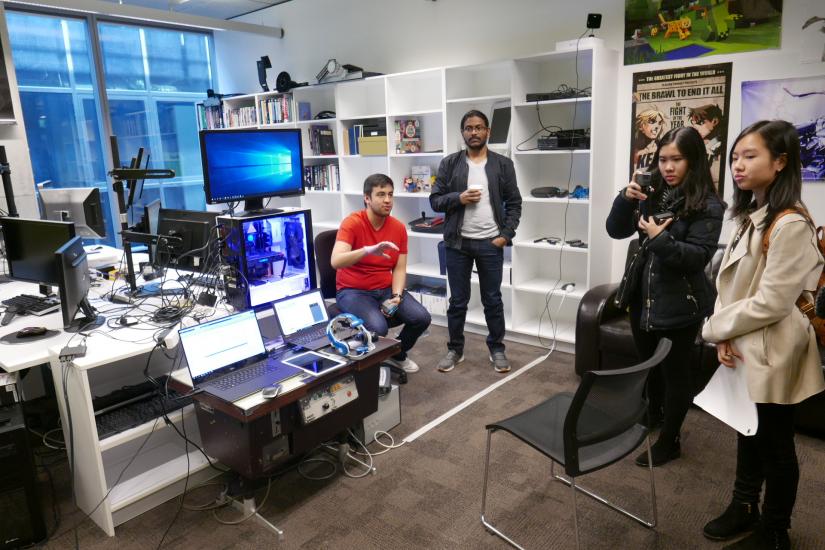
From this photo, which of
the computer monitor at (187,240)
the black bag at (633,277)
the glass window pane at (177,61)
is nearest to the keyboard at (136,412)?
the computer monitor at (187,240)

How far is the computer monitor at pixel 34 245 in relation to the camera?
9.05 ft

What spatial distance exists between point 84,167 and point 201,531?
4.97m

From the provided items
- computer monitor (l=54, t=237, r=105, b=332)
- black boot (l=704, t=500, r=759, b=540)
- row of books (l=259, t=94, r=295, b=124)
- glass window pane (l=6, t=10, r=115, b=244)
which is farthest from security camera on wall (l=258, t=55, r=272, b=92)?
black boot (l=704, t=500, r=759, b=540)

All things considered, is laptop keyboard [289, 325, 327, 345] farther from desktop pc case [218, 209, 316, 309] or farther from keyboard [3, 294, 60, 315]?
keyboard [3, 294, 60, 315]

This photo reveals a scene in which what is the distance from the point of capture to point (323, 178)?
213 inches

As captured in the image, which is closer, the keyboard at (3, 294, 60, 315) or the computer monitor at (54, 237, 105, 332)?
the computer monitor at (54, 237, 105, 332)

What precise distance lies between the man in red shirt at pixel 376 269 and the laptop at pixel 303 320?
0.48 meters

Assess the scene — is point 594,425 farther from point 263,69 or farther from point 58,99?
point 58,99

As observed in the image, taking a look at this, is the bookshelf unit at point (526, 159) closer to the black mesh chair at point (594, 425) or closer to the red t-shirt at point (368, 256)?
the red t-shirt at point (368, 256)

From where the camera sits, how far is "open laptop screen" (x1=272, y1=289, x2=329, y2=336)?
2.63m

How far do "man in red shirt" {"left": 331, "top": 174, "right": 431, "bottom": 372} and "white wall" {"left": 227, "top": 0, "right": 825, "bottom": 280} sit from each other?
1651mm

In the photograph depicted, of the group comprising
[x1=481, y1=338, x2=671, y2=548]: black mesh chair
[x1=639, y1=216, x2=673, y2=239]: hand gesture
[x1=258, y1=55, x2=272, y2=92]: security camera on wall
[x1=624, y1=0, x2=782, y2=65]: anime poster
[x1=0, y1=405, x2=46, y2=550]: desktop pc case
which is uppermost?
[x1=258, y1=55, x2=272, y2=92]: security camera on wall

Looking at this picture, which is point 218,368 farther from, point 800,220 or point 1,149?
point 1,149

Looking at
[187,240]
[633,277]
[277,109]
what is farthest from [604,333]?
[277,109]
